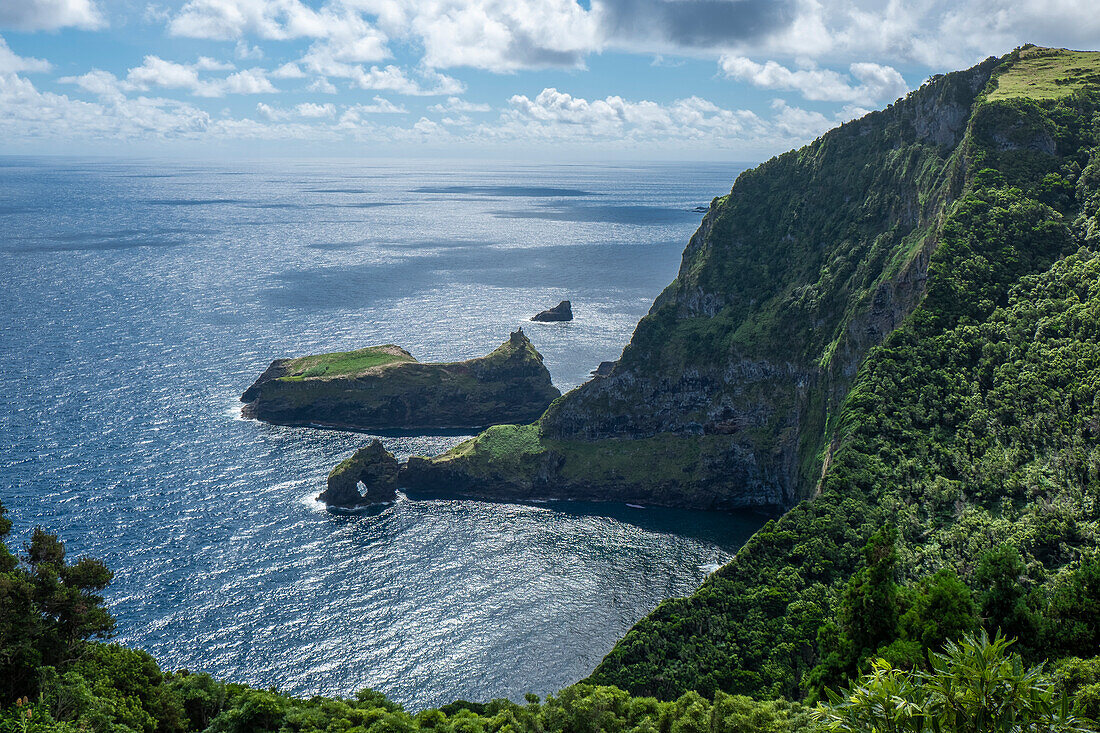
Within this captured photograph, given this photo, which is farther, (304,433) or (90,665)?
(304,433)

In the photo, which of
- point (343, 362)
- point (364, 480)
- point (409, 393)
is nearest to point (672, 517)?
point (364, 480)

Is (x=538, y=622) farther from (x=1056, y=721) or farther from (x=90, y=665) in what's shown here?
(x=1056, y=721)

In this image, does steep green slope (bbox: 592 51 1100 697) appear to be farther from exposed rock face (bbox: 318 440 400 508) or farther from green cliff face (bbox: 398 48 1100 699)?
exposed rock face (bbox: 318 440 400 508)

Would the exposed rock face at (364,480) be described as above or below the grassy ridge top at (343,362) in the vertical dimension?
below

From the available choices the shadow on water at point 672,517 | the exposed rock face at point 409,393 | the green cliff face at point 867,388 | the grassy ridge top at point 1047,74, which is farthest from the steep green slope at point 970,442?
the exposed rock face at point 409,393

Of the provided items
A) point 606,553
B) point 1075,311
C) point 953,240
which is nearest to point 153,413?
point 606,553

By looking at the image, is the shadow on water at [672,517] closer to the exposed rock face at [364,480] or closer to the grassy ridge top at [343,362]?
the exposed rock face at [364,480]
